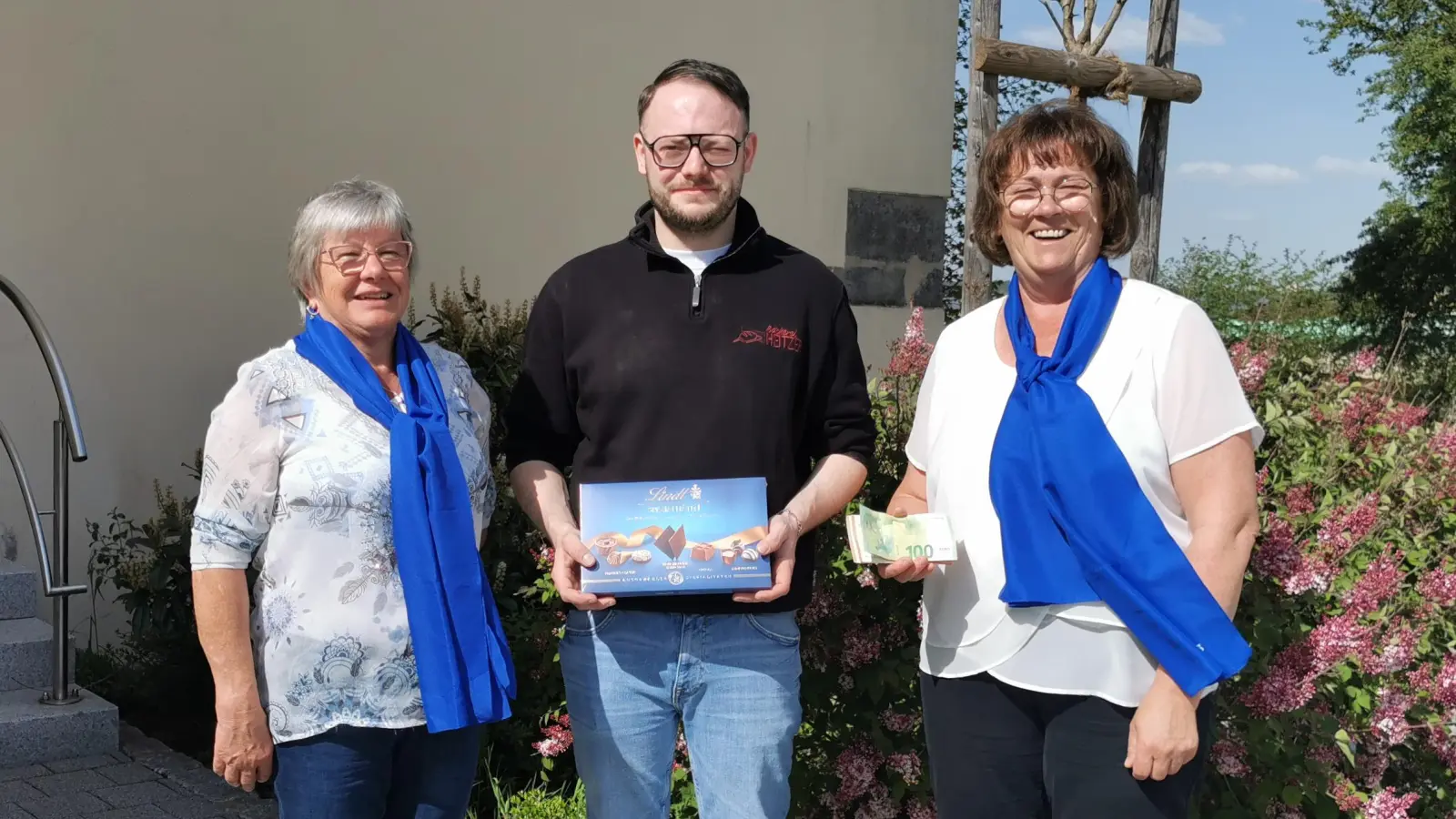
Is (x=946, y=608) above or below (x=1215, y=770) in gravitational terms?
above

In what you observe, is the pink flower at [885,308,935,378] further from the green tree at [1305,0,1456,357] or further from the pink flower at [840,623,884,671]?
the green tree at [1305,0,1456,357]

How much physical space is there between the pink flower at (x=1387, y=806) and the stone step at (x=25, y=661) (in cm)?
442

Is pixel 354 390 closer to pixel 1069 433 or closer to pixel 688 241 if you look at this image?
pixel 688 241

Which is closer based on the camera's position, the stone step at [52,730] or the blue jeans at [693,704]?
the blue jeans at [693,704]

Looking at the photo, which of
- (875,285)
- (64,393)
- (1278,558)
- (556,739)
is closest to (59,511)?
(64,393)

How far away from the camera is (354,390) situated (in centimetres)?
239

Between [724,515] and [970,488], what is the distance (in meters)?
0.47

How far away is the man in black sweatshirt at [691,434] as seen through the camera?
8.27 feet

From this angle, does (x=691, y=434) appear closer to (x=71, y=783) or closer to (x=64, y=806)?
(x=64, y=806)

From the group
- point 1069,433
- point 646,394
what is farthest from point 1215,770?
point 646,394

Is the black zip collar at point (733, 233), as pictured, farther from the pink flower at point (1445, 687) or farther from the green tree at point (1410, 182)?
the green tree at point (1410, 182)

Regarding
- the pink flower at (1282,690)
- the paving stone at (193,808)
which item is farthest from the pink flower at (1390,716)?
the paving stone at (193,808)

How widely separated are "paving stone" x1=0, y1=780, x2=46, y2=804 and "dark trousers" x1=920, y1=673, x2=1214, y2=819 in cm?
328

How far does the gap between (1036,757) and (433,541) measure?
1.18m
